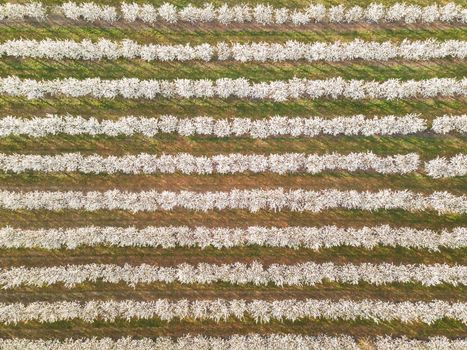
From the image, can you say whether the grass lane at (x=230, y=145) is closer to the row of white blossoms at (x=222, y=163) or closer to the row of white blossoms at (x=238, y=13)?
the row of white blossoms at (x=222, y=163)

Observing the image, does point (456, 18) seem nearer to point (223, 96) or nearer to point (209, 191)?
point (223, 96)

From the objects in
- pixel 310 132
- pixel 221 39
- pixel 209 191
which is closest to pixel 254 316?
pixel 209 191

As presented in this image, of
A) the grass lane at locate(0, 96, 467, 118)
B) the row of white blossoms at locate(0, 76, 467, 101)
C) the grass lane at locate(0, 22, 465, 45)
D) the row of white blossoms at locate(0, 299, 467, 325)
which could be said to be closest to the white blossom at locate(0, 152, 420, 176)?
the grass lane at locate(0, 96, 467, 118)

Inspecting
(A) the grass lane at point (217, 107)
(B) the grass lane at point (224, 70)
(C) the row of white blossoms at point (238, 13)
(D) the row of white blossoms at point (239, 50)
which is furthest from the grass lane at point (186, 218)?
(C) the row of white blossoms at point (238, 13)

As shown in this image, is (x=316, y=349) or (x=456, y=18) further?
(x=456, y=18)

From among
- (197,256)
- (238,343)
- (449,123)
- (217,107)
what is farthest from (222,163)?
(449,123)

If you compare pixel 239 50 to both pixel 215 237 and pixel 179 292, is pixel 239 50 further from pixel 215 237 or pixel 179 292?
pixel 179 292

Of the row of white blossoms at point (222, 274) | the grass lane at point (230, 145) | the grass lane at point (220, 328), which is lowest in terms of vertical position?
the grass lane at point (220, 328)
